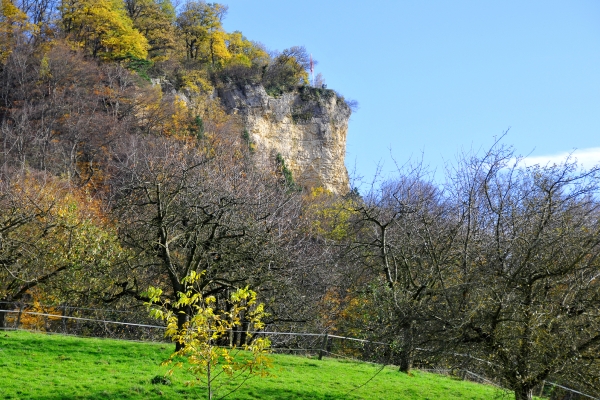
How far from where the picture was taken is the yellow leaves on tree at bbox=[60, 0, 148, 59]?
58.7m

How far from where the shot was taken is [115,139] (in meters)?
44.5

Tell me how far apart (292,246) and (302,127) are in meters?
51.1

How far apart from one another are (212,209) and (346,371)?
5558mm

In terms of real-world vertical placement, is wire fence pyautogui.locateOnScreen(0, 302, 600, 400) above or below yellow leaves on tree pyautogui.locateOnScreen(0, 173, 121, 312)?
below

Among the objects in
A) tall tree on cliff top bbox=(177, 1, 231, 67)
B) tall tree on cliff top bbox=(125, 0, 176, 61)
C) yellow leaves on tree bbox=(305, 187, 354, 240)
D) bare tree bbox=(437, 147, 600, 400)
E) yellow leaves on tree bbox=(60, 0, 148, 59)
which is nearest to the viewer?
bare tree bbox=(437, 147, 600, 400)

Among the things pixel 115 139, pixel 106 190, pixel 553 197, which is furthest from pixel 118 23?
pixel 553 197

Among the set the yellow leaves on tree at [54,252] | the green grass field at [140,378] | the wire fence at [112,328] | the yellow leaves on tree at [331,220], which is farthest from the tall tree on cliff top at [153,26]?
the green grass field at [140,378]

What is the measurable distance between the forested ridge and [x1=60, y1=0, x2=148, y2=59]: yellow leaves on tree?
6.53 metres

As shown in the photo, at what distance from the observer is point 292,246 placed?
22.8m

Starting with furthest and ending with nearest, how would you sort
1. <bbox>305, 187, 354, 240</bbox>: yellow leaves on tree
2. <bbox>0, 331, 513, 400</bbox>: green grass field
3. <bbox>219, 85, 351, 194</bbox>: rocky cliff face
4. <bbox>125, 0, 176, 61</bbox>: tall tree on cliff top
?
<bbox>219, 85, 351, 194</bbox>: rocky cliff face
<bbox>125, 0, 176, 61</bbox>: tall tree on cliff top
<bbox>305, 187, 354, 240</bbox>: yellow leaves on tree
<bbox>0, 331, 513, 400</bbox>: green grass field

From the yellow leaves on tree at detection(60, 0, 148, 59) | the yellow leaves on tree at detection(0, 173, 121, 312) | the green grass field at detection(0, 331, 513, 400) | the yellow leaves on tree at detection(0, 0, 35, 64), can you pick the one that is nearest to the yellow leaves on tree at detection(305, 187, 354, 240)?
the yellow leaves on tree at detection(0, 173, 121, 312)

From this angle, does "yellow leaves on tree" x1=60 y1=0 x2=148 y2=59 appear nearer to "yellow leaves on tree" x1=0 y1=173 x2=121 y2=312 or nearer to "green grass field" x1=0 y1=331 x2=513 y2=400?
"yellow leaves on tree" x1=0 y1=173 x2=121 y2=312

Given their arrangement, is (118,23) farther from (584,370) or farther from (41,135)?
(584,370)

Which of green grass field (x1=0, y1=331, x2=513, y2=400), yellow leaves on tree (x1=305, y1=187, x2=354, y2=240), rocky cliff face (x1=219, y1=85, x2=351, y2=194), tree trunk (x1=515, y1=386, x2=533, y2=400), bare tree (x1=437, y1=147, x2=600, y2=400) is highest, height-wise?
rocky cliff face (x1=219, y1=85, x2=351, y2=194)
